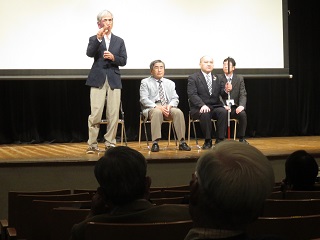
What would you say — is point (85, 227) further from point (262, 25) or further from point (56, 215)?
point (262, 25)

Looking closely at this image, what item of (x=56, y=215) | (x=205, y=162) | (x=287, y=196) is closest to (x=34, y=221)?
(x=56, y=215)

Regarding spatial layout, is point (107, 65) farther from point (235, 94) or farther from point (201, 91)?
point (235, 94)

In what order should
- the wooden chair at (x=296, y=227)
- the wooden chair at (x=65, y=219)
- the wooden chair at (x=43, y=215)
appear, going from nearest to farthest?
the wooden chair at (x=296, y=227) → the wooden chair at (x=65, y=219) → the wooden chair at (x=43, y=215)

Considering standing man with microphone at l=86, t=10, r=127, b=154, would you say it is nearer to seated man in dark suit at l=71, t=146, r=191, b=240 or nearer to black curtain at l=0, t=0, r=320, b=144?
black curtain at l=0, t=0, r=320, b=144

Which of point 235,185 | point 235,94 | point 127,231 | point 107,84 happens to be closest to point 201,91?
point 235,94

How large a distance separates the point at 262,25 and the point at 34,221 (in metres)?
5.96

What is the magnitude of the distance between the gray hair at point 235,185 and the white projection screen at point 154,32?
639 cm

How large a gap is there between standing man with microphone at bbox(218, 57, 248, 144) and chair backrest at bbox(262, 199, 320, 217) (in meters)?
4.94

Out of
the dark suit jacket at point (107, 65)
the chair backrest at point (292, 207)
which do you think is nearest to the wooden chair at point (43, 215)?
the chair backrest at point (292, 207)

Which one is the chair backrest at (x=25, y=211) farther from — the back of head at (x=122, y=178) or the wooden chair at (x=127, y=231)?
the wooden chair at (x=127, y=231)

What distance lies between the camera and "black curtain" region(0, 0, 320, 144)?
27.8 feet

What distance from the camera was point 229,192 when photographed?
1.23 m

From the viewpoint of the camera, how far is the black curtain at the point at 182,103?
8.46 m

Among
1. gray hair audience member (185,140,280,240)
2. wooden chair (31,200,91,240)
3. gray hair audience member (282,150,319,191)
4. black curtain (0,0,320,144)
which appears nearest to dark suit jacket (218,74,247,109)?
black curtain (0,0,320,144)
